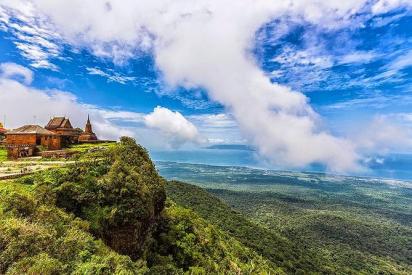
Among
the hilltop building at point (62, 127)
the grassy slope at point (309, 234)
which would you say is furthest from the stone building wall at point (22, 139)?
the grassy slope at point (309, 234)

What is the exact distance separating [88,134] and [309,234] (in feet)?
293

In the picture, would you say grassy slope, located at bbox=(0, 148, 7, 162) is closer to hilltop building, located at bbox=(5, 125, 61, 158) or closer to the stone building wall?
hilltop building, located at bbox=(5, 125, 61, 158)

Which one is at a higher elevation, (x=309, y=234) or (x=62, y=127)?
(x=62, y=127)

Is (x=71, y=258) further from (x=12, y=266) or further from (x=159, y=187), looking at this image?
(x=159, y=187)

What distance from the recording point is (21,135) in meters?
34.2

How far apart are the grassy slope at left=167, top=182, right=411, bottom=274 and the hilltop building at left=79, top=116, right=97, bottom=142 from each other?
32.0 m

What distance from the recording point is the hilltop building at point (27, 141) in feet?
105

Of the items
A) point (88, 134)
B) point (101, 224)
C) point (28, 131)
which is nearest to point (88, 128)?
point (88, 134)

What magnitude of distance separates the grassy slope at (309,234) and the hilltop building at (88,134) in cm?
3197

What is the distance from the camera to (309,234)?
111 m

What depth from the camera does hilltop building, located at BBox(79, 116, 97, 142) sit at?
48.2m

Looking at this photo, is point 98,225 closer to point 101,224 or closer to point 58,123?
point 101,224

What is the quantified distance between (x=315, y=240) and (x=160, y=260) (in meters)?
93.2

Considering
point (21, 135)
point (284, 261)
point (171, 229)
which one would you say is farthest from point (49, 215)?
point (284, 261)
